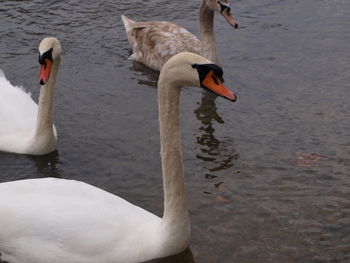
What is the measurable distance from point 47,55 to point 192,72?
9.48 ft

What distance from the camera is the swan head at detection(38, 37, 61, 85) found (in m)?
7.71

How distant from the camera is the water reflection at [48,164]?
7.67 m

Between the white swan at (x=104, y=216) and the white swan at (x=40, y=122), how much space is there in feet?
6.76

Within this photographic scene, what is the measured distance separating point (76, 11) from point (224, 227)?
7061 millimetres

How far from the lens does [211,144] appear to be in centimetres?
827

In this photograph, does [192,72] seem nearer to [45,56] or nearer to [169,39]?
[45,56]

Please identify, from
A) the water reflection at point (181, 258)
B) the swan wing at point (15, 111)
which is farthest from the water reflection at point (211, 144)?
the swan wing at point (15, 111)

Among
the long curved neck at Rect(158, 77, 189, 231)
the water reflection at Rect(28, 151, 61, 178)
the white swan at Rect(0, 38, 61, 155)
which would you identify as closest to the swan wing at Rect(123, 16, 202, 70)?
the white swan at Rect(0, 38, 61, 155)

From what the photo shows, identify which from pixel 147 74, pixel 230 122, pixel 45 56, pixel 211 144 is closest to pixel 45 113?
pixel 45 56

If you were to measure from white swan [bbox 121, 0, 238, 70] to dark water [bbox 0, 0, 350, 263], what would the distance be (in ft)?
0.84

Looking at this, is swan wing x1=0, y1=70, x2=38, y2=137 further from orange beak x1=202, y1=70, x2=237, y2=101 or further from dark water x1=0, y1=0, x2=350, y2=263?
orange beak x1=202, y1=70, x2=237, y2=101

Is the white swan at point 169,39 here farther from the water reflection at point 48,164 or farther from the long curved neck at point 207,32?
the water reflection at point 48,164

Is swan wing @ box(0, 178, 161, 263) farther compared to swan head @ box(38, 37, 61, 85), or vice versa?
swan head @ box(38, 37, 61, 85)

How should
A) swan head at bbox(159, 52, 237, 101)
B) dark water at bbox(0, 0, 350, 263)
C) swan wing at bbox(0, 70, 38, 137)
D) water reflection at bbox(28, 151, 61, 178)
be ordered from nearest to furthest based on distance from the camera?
swan head at bbox(159, 52, 237, 101)
dark water at bbox(0, 0, 350, 263)
water reflection at bbox(28, 151, 61, 178)
swan wing at bbox(0, 70, 38, 137)
